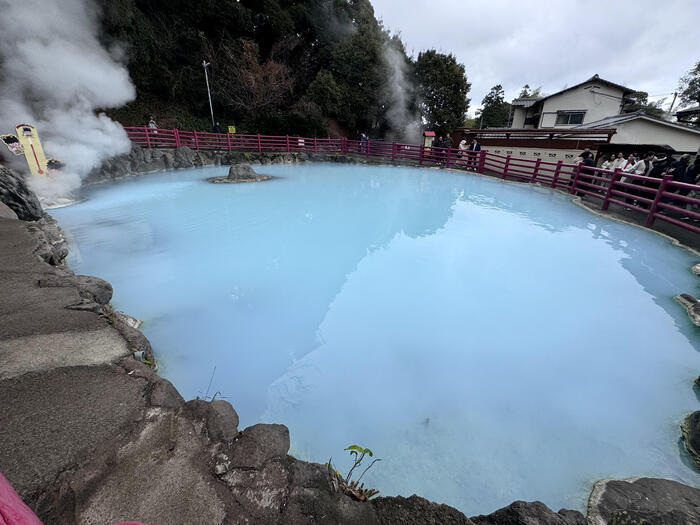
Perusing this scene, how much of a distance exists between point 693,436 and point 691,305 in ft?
7.47

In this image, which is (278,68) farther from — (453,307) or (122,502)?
(122,502)

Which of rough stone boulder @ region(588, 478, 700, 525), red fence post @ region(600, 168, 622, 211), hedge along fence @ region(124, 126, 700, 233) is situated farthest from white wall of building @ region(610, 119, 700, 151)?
rough stone boulder @ region(588, 478, 700, 525)

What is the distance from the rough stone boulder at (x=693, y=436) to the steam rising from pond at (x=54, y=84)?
1062 centimetres

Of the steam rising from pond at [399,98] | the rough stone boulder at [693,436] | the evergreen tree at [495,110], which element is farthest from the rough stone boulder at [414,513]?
the evergreen tree at [495,110]

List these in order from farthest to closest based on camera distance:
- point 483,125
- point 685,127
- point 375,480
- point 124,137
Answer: point 483,125 < point 685,127 < point 124,137 < point 375,480

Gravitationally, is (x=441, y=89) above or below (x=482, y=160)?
above

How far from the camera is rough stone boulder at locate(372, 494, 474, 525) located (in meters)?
1.16

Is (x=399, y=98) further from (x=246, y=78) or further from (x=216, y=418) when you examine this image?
(x=216, y=418)

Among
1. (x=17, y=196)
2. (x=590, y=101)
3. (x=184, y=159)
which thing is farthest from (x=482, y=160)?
(x=17, y=196)

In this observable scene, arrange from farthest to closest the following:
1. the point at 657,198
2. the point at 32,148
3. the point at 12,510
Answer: the point at 32,148
the point at 657,198
the point at 12,510

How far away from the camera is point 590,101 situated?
1734 centimetres

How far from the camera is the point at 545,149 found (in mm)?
12023

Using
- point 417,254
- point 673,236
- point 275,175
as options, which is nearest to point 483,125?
point 275,175

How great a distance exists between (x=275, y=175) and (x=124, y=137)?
525cm
